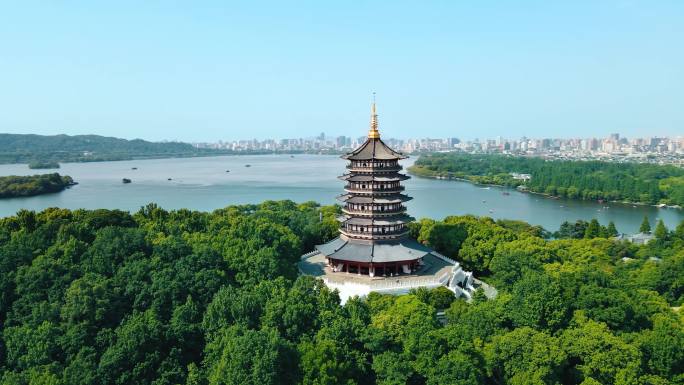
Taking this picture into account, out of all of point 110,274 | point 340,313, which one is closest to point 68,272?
point 110,274

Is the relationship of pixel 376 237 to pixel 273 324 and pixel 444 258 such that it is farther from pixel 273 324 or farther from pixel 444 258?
pixel 273 324

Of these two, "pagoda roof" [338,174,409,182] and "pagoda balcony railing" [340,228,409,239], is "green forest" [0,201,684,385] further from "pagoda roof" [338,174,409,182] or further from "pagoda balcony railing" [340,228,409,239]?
"pagoda roof" [338,174,409,182]

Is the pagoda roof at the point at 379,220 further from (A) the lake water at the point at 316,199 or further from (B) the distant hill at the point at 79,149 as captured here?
(B) the distant hill at the point at 79,149

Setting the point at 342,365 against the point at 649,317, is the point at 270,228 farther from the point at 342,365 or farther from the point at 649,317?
the point at 649,317

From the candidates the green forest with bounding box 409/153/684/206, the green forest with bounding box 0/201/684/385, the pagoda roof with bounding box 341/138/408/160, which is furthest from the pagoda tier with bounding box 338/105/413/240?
the green forest with bounding box 409/153/684/206

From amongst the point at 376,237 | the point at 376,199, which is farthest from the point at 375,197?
the point at 376,237

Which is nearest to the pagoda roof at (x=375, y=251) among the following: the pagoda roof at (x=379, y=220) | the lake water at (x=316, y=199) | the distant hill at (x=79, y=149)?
the pagoda roof at (x=379, y=220)
